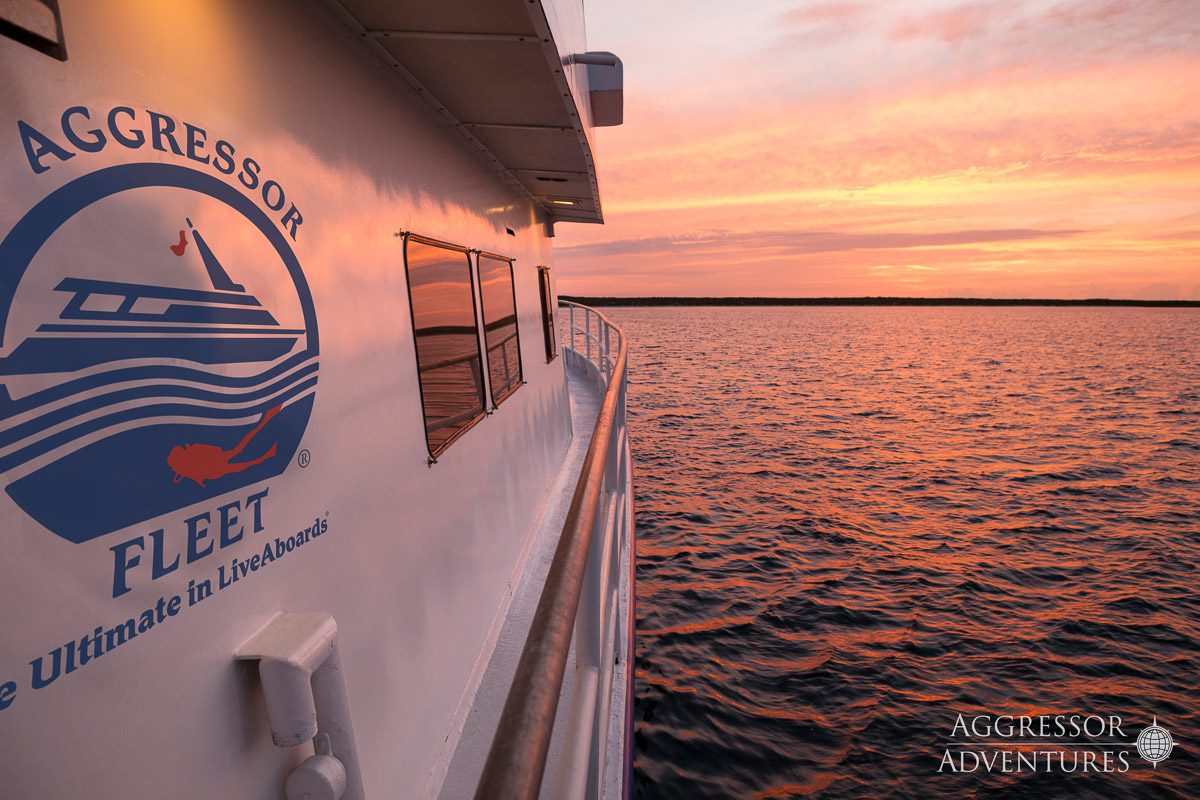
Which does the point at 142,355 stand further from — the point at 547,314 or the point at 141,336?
the point at 547,314

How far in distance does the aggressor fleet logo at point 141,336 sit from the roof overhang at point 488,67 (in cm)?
96

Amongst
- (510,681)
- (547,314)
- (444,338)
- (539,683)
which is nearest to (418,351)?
(444,338)

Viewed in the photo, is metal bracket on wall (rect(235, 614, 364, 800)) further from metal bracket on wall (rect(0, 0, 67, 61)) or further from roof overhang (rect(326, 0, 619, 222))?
roof overhang (rect(326, 0, 619, 222))

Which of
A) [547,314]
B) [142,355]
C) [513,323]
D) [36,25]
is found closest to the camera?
[36,25]

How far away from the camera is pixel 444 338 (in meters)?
3.46

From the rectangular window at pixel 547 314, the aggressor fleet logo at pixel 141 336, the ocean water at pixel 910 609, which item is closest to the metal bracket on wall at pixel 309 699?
the aggressor fleet logo at pixel 141 336

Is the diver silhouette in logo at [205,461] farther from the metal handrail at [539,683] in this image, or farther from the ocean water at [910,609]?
the ocean water at [910,609]

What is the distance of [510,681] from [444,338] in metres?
1.89

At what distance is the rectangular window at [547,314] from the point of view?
7469 mm

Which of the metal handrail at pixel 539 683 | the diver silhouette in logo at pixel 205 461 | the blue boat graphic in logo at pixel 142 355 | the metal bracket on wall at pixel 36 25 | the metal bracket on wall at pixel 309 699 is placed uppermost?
the metal bracket on wall at pixel 36 25

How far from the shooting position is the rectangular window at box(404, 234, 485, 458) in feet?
10.0

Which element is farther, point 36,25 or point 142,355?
point 142,355

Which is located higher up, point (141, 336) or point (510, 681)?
point (141, 336)

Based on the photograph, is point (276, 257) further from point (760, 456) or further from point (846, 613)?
point (760, 456)
